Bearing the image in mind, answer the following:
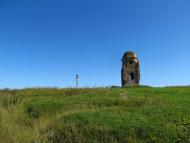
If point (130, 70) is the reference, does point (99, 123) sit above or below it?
below

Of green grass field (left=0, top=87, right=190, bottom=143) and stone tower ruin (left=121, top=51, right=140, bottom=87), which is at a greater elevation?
stone tower ruin (left=121, top=51, right=140, bottom=87)

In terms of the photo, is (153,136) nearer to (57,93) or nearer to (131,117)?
(131,117)

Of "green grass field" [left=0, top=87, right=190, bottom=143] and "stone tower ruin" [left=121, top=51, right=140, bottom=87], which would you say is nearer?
"green grass field" [left=0, top=87, right=190, bottom=143]

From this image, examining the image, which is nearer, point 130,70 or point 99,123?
point 99,123

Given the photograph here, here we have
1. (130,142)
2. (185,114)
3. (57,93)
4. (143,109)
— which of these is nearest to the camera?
(130,142)

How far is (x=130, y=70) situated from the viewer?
40781mm

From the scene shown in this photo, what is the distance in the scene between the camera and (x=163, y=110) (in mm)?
15453

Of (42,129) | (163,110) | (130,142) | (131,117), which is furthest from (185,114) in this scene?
(42,129)

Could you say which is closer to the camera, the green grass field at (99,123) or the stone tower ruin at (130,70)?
the green grass field at (99,123)

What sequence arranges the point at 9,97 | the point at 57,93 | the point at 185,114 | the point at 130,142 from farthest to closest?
the point at 57,93 → the point at 9,97 → the point at 185,114 → the point at 130,142

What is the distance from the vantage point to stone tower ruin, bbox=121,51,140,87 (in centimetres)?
4031

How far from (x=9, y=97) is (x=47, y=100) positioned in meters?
3.55

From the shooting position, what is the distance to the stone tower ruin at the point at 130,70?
4031 cm

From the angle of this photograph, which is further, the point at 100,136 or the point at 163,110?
the point at 163,110
